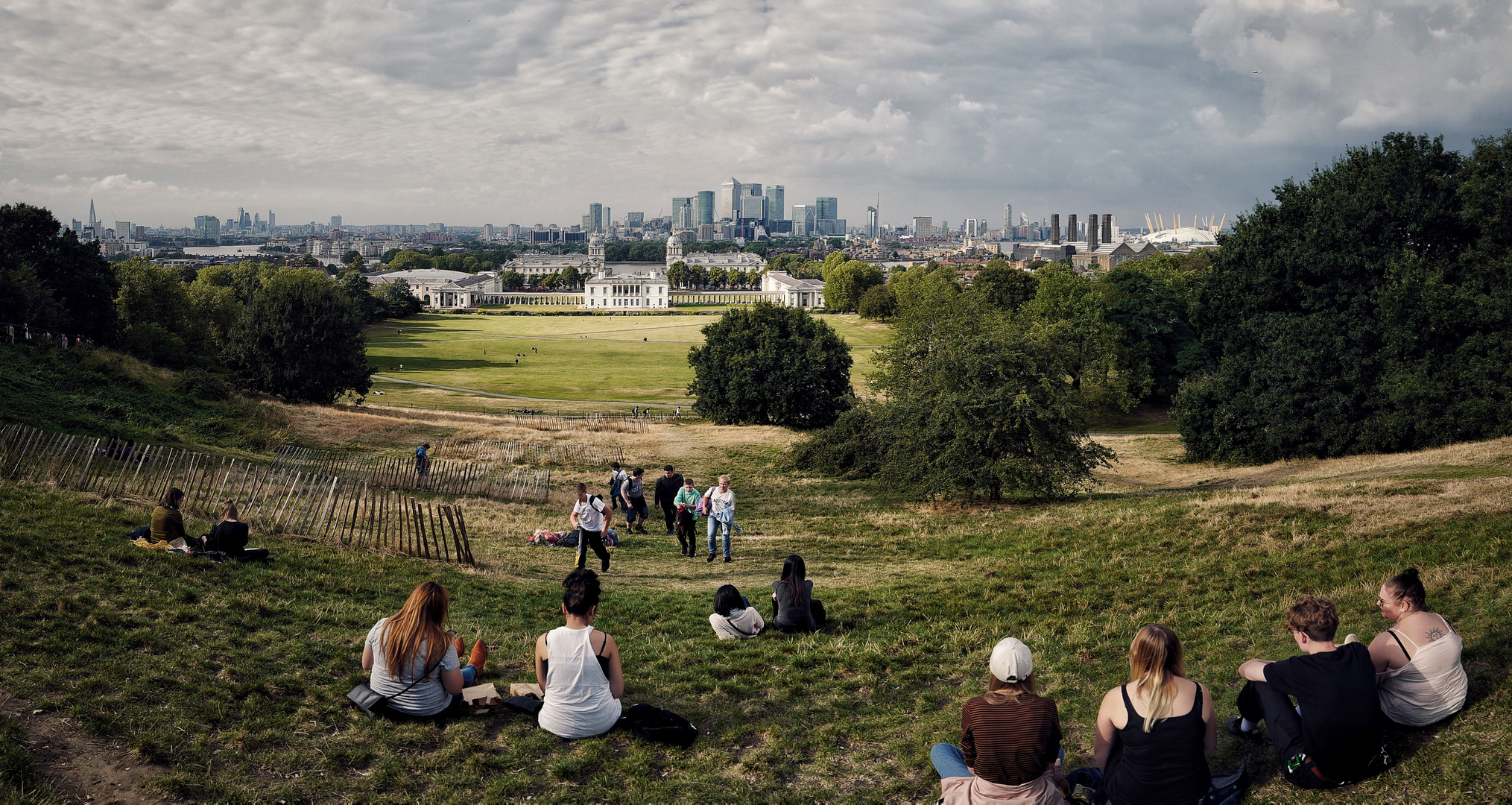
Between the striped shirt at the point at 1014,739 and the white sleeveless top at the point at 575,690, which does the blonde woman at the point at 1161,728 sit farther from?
the white sleeveless top at the point at 575,690

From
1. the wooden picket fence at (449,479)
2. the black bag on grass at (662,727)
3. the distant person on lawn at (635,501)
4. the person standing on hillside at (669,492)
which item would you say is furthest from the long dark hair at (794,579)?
the wooden picket fence at (449,479)

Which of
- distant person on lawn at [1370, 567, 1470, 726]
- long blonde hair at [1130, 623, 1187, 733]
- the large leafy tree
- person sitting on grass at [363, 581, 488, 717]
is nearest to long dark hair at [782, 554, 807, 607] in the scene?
person sitting on grass at [363, 581, 488, 717]

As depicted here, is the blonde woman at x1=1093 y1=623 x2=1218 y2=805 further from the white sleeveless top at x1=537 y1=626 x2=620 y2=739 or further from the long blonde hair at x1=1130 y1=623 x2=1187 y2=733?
the white sleeveless top at x1=537 y1=626 x2=620 y2=739

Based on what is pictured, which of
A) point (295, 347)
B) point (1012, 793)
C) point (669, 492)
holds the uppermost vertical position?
point (295, 347)

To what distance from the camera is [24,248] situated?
53.8 metres

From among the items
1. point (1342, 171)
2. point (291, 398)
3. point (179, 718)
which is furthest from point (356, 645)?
point (291, 398)

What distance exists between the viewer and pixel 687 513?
669 inches

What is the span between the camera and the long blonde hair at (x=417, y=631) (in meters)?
6.91

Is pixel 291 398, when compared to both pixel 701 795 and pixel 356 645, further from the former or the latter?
pixel 701 795

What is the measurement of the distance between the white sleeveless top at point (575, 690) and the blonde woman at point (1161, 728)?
3.81 m

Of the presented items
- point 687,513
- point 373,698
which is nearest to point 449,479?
point 687,513

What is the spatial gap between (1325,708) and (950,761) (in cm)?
248

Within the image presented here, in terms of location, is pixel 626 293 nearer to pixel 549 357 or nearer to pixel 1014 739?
pixel 549 357

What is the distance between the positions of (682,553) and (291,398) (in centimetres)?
4374
